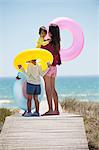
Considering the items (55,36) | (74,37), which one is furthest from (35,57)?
(74,37)

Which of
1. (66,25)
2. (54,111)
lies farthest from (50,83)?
(66,25)

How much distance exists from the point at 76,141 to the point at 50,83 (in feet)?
2.58

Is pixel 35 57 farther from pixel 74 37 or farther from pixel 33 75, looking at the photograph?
pixel 74 37

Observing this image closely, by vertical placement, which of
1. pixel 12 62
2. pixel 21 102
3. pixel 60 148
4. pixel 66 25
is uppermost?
pixel 66 25

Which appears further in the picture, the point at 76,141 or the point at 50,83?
the point at 50,83

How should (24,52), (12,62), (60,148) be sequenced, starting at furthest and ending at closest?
(12,62) < (24,52) < (60,148)

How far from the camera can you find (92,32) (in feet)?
16.4

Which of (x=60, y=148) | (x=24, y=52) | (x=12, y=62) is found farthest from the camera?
(x=12, y=62)

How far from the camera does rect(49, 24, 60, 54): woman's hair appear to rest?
4.75 meters

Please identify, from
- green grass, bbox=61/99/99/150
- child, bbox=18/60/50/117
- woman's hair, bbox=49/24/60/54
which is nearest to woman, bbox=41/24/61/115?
woman's hair, bbox=49/24/60/54

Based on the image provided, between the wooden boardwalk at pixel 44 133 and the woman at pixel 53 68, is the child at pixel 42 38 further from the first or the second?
the wooden boardwalk at pixel 44 133

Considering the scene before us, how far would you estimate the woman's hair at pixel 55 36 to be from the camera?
4.75m

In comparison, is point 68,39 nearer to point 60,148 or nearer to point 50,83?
point 50,83

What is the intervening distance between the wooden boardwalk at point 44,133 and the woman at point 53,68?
17 cm
